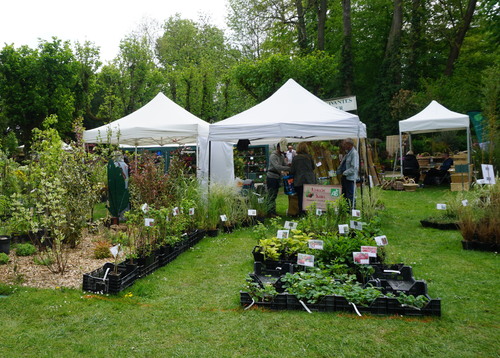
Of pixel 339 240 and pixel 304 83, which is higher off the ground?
pixel 304 83

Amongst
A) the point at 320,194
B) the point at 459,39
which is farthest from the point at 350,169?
the point at 459,39

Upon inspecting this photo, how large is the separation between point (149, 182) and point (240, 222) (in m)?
2.04

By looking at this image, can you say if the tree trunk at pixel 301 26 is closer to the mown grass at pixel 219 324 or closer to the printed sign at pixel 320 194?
the printed sign at pixel 320 194

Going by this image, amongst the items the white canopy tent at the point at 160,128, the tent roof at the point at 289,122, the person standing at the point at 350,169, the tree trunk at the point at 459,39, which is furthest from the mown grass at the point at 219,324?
the tree trunk at the point at 459,39

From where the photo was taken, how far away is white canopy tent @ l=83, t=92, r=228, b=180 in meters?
9.04

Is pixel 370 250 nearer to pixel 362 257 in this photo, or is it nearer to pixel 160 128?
pixel 362 257

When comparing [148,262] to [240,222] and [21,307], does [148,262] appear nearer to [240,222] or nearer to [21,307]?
[21,307]

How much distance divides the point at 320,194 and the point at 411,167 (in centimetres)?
791

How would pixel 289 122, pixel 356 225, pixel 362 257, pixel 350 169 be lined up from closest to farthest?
pixel 362 257 → pixel 356 225 → pixel 289 122 → pixel 350 169

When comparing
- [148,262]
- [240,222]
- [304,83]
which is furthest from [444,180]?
[148,262]

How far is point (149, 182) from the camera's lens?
6668mm

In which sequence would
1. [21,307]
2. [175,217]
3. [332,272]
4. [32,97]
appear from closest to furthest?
[21,307] < [332,272] < [175,217] < [32,97]

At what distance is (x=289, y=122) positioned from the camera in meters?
7.38

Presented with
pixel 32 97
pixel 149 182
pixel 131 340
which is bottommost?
pixel 131 340
